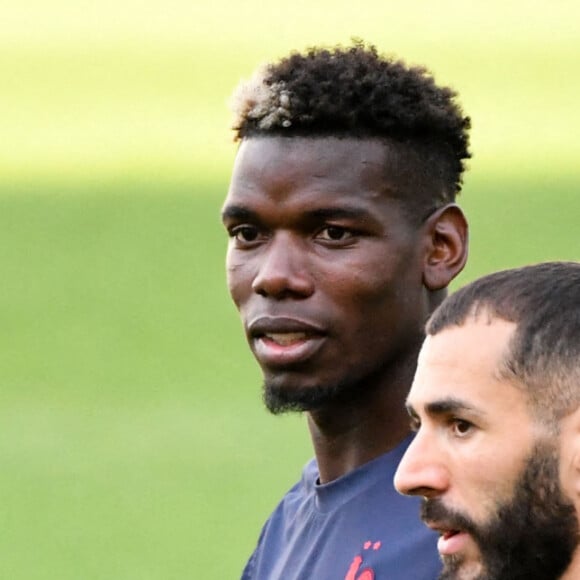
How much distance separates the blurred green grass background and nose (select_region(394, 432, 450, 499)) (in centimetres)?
163

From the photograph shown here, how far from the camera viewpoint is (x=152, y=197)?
2011 cm

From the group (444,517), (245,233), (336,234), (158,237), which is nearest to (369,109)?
(336,234)

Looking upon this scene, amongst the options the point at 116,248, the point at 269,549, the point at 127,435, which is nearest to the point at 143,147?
the point at 116,248

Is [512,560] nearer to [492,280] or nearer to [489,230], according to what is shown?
[492,280]

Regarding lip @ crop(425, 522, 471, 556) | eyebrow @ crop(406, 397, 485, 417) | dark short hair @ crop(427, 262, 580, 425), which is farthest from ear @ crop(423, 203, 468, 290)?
lip @ crop(425, 522, 471, 556)

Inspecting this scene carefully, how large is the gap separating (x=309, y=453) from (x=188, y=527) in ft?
4.81

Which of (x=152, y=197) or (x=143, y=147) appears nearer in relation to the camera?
(x=152, y=197)

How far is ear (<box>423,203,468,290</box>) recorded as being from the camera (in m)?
4.80

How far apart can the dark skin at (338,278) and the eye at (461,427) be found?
83cm

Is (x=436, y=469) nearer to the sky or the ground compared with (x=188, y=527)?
nearer to the ground

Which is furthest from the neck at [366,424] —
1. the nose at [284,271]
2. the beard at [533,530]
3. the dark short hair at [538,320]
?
the beard at [533,530]

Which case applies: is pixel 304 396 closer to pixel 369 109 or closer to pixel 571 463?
pixel 369 109

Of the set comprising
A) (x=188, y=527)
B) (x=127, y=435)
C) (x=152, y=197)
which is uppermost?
(x=152, y=197)

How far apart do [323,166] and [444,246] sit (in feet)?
1.27
